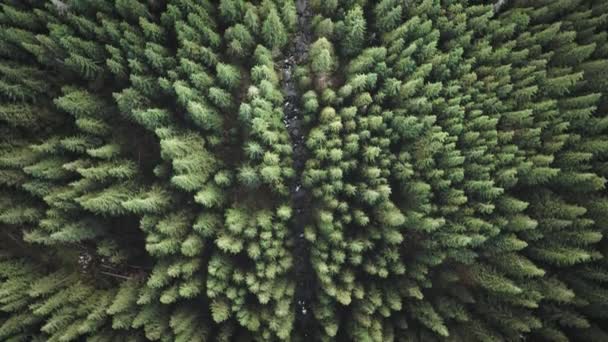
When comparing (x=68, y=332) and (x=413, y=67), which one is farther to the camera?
(x=413, y=67)

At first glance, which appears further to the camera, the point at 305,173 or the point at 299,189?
the point at 299,189

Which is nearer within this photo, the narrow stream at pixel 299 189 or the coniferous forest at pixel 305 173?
the coniferous forest at pixel 305 173

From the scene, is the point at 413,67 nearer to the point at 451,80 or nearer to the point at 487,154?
the point at 451,80

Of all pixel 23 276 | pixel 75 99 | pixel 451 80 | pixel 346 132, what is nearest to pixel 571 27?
pixel 451 80

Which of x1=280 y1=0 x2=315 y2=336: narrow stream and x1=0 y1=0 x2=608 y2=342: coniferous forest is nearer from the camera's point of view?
x1=0 y1=0 x2=608 y2=342: coniferous forest
